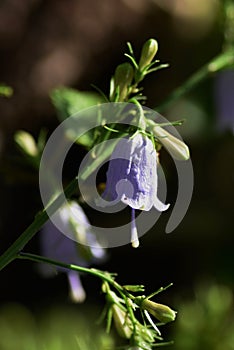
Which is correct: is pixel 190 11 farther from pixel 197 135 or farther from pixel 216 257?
pixel 216 257

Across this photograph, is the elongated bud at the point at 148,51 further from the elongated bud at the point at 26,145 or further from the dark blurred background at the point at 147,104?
the dark blurred background at the point at 147,104

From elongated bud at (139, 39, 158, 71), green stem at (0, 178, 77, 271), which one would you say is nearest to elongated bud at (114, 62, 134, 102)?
elongated bud at (139, 39, 158, 71)

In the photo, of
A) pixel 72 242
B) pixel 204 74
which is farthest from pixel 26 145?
pixel 204 74

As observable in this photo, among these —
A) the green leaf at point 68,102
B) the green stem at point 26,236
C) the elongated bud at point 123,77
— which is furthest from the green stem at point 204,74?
the green stem at point 26,236

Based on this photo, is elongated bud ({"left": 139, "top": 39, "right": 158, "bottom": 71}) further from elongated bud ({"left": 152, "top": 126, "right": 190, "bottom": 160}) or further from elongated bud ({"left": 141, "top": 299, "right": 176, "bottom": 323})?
elongated bud ({"left": 141, "top": 299, "right": 176, "bottom": 323})

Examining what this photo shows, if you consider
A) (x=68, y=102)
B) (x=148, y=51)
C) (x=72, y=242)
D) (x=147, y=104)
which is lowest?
(x=72, y=242)

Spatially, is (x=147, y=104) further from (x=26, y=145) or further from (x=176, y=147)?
(x=176, y=147)
